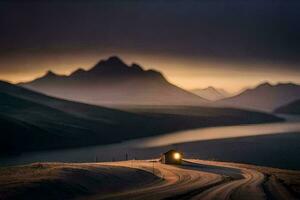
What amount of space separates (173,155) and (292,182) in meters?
37.8

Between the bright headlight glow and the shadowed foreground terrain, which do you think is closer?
the shadowed foreground terrain

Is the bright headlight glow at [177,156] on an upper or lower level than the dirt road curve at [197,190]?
upper

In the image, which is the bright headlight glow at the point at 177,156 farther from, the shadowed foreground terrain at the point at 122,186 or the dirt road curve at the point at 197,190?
the shadowed foreground terrain at the point at 122,186

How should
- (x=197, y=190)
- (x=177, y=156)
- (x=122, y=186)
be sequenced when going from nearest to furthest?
(x=197, y=190), (x=122, y=186), (x=177, y=156)

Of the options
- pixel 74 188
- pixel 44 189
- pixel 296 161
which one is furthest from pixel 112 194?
pixel 296 161

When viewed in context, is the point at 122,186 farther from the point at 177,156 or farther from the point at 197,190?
the point at 177,156

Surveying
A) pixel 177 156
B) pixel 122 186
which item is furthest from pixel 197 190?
pixel 177 156

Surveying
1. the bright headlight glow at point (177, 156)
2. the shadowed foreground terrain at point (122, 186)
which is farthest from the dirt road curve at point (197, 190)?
the bright headlight glow at point (177, 156)

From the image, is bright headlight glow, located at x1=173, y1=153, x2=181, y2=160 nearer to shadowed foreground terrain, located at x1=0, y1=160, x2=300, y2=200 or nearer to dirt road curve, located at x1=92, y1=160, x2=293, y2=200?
dirt road curve, located at x1=92, y1=160, x2=293, y2=200

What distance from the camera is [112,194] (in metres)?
54.4

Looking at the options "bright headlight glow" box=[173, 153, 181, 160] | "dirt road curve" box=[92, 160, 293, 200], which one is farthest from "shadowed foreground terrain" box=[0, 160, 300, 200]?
"bright headlight glow" box=[173, 153, 181, 160]

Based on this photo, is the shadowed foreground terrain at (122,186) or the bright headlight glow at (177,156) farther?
the bright headlight glow at (177,156)

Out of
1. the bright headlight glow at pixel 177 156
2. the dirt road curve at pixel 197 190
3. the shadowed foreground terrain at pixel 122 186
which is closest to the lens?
the shadowed foreground terrain at pixel 122 186

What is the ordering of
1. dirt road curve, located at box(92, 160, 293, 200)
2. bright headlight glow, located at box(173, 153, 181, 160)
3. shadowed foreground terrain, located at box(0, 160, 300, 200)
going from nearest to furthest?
shadowed foreground terrain, located at box(0, 160, 300, 200) → dirt road curve, located at box(92, 160, 293, 200) → bright headlight glow, located at box(173, 153, 181, 160)
